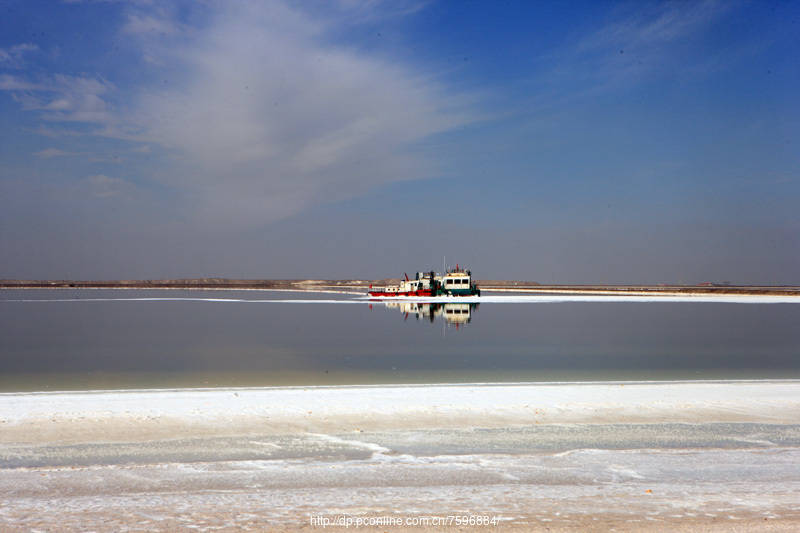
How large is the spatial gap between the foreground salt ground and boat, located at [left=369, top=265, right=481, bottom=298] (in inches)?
3145

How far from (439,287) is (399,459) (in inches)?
3675

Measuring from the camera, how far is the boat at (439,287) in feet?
310

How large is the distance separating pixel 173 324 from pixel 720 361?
36.0 m

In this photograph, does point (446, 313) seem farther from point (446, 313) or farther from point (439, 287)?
point (439, 287)

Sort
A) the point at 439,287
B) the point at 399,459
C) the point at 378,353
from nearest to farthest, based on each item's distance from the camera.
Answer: the point at 399,459, the point at 378,353, the point at 439,287

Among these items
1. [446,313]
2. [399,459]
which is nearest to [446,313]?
[446,313]

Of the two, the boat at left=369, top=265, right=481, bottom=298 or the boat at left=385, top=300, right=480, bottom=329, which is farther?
the boat at left=369, top=265, right=481, bottom=298

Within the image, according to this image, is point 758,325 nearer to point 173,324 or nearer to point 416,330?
point 416,330

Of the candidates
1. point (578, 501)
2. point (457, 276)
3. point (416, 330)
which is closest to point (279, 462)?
point (578, 501)

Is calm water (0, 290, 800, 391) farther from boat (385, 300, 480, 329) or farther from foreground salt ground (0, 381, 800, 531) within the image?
foreground salt ground (0, 381, 800, 531)

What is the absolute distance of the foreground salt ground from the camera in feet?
22.5

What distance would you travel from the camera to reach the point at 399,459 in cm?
901

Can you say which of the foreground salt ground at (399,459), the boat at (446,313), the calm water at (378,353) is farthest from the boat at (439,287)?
the foreground salt ground at (399,459)

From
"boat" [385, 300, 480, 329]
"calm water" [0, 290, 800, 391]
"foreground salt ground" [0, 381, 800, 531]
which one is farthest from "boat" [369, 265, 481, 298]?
"foreground salt ground" [0, 381, 800, 531]
